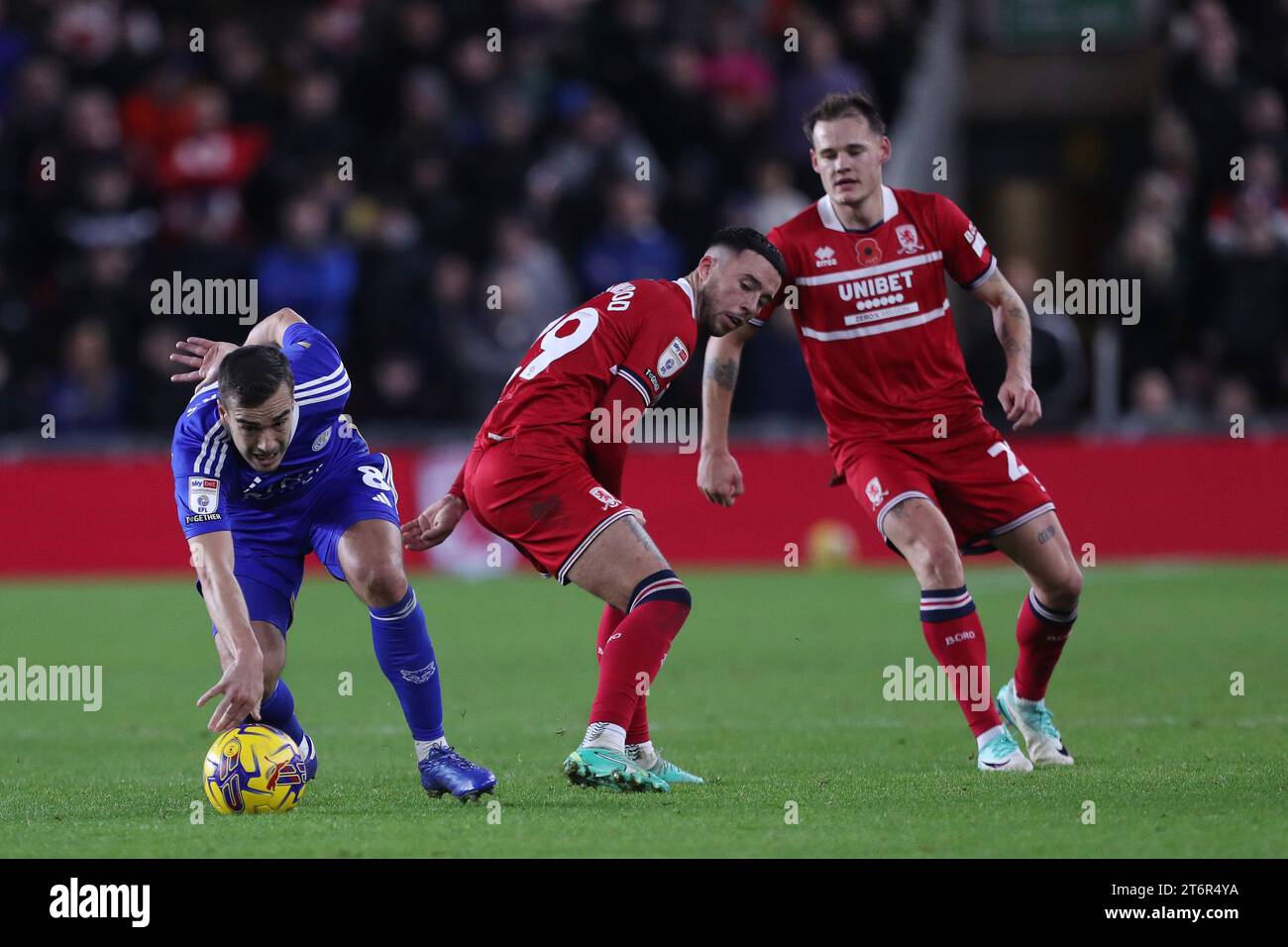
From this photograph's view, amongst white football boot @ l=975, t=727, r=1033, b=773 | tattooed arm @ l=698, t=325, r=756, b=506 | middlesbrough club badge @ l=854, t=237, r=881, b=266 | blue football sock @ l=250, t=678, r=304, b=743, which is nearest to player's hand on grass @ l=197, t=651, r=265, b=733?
blue football sock @ l=250, t=678, r=304, b=743

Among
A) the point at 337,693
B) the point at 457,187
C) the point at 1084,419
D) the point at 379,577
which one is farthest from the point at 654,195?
the point at 379,577

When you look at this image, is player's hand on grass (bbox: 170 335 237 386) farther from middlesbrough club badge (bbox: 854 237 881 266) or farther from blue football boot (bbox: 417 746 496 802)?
middlesbrough club badge (bbox: 854 237 881 266)

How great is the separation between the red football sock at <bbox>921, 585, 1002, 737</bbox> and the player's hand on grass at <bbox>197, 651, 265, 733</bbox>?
8.71 ft

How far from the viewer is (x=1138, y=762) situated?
7363 millimetres

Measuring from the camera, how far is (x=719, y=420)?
7.70m

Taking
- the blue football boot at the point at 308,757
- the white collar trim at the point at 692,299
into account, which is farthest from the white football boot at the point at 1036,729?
the blue football boot at the point at 308,757

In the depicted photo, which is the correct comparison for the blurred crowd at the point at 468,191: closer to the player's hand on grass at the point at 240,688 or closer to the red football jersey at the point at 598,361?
the red football jersey at the point at 598,361

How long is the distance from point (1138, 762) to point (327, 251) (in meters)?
10.4

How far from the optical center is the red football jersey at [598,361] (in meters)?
6.99

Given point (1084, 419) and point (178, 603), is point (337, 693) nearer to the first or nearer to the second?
point (178, 603)

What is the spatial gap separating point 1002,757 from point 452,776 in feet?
6.86

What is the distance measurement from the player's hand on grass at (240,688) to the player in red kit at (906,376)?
7.06ft

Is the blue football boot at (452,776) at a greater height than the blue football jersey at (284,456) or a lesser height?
lesser

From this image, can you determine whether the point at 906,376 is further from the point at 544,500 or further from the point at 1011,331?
the point at 544,500
